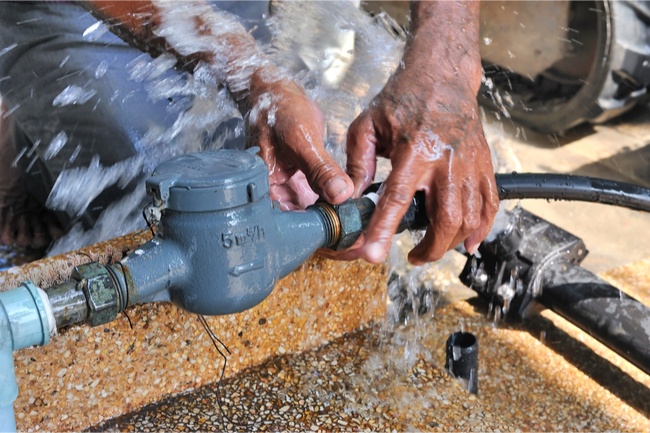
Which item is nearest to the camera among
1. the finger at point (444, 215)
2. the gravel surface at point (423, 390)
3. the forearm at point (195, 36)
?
the finger at point (444, 215)

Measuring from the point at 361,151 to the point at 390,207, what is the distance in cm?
21

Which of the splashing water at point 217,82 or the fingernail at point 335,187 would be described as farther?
the splashing water at point 217,82

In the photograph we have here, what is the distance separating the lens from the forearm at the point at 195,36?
1825mm

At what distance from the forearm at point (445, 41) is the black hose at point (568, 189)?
0.91 ft

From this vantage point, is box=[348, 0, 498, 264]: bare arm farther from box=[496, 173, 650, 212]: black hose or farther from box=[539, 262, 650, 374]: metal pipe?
box=[539, 262, 650, 374]: metal pipe

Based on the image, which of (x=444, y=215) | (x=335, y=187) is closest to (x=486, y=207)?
(x=444, y=215)

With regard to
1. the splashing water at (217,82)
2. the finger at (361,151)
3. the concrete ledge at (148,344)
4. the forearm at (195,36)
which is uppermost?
the forearm at (195,36)

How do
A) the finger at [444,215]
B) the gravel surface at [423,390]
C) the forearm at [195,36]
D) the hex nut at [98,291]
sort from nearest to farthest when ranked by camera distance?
1. the hex nut at [98,291]
2. the finger at [444,215]
3. the gravel surface at [423,390]
4. the forearm at [195,36]

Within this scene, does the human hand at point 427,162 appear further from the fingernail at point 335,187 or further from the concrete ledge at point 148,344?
the concrete ledge at point 148,344

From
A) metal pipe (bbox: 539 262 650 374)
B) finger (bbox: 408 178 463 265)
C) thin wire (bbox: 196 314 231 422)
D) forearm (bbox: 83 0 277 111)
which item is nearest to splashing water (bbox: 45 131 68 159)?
forearm (bbox: 83 0 277 111)

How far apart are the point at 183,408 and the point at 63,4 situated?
4.93 feet

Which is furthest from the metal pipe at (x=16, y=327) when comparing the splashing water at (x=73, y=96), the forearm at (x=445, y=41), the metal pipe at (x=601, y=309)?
the metal pipe at (x=601, y=309)

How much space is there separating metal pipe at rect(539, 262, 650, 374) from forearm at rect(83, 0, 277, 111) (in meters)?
1.18

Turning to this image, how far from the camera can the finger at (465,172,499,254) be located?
1.55 m
